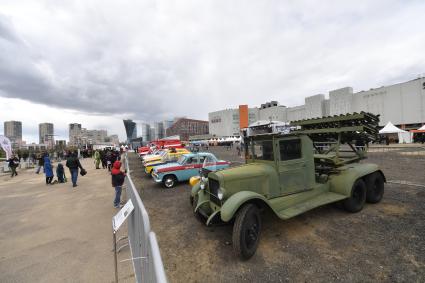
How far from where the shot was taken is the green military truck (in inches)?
144

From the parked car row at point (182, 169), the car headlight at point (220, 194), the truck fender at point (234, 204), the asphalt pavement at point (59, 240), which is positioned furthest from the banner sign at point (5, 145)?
the truck fender at point (234, 204)

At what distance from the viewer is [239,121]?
309ft

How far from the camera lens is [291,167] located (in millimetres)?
4551

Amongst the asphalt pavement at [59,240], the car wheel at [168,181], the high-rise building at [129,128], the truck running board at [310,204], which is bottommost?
the asphalt pavement at [59,240]

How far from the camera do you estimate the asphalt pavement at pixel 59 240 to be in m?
3.35

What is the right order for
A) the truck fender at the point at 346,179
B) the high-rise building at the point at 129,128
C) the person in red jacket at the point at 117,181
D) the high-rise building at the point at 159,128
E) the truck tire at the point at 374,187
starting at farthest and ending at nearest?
the high-rise building at the point at 159,128, the high-rise building at the point at 129,128, the person in red jacket at the point at 117,181, the truck tire at the point at 374,187, the truck fender at the point at 346,179

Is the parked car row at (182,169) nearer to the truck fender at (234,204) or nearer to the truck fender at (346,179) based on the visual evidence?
the truck fender at (346,179)

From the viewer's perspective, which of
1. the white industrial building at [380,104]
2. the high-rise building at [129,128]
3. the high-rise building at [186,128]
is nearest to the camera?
the white industrial building at [380,104]

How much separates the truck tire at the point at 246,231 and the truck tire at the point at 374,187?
3996 millimetres

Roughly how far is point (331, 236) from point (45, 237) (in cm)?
652

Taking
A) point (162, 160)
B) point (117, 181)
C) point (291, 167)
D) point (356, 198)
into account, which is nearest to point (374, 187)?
point (356, 198)

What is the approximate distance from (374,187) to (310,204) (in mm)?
2689

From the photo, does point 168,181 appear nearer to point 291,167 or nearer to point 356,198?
point 291,167

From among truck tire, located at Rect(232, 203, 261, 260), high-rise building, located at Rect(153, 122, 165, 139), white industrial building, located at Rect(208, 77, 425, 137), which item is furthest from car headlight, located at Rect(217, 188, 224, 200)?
high-rise building, located at Rect(153, 122, 165, 139)
